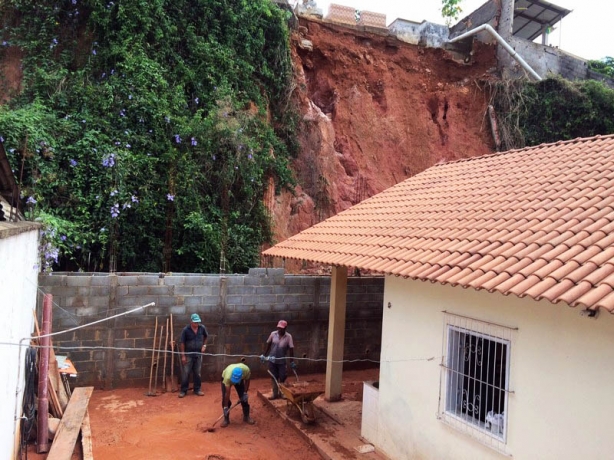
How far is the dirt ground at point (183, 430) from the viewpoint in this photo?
6.82m

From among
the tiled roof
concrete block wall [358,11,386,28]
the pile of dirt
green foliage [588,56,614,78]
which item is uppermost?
green foliage [588,56,614,78]

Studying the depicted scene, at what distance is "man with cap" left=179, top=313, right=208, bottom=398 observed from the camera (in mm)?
9016

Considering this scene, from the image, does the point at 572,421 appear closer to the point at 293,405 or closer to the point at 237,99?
the point at 293,405

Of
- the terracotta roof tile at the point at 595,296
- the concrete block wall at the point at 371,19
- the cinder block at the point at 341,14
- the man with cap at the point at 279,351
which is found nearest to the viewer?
the terracotta roof tile at the point at 595,296

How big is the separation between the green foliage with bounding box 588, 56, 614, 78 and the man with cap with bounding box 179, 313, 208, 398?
2502 centimetres

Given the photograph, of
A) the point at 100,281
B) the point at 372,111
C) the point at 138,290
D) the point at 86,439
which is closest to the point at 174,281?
the point at 138,290

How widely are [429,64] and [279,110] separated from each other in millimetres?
8720

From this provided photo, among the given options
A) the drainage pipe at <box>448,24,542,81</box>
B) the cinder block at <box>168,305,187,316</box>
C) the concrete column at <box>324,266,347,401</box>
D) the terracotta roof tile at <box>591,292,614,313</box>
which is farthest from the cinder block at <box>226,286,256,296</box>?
the drainage pipe at <box>448,24,542,81</box>

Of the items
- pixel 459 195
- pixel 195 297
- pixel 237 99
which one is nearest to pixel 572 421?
pixel 459 195

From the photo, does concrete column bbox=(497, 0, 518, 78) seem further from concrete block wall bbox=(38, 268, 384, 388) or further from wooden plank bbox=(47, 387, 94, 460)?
wooden plank bbox=(47, 387, 94, 460)

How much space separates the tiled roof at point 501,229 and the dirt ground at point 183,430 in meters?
→ 2.90

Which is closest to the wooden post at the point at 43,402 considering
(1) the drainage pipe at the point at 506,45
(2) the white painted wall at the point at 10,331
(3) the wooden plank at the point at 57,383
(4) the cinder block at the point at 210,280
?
(2) the white painted wall at the point at 10,331

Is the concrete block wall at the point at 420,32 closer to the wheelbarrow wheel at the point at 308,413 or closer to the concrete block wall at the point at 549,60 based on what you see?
the concrete block wall at the point at 549,60

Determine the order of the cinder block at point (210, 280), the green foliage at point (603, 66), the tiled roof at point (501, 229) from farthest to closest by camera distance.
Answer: the green foliage at point (603, 66) → the cinder block at point (210, 280) → the tiled roof at point (501, 229)
